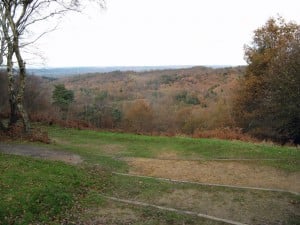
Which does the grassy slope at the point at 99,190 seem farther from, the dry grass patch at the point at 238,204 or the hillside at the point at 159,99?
the hillside at the point at 159,99

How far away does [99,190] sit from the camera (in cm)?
1017

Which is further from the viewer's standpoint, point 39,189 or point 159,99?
point 159,99

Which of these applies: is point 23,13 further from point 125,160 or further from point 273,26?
point 273,26

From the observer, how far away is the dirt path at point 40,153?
13.2m

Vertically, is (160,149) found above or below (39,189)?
below

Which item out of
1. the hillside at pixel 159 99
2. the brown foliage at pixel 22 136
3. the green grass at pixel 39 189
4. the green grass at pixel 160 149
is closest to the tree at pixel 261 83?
the hillside at pixel 159 99

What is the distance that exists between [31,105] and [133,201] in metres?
24.8

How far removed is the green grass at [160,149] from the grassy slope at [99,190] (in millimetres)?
37

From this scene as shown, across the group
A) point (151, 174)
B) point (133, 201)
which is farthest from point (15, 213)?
point (151, 174)

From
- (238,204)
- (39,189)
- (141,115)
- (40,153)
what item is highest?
(39,189)

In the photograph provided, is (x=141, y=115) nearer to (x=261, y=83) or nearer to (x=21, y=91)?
(x=261, y=83)

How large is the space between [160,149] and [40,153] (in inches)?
185

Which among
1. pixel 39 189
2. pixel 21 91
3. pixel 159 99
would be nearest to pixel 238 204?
pixel 39 189

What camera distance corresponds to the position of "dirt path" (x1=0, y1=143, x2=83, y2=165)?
43.2ft
